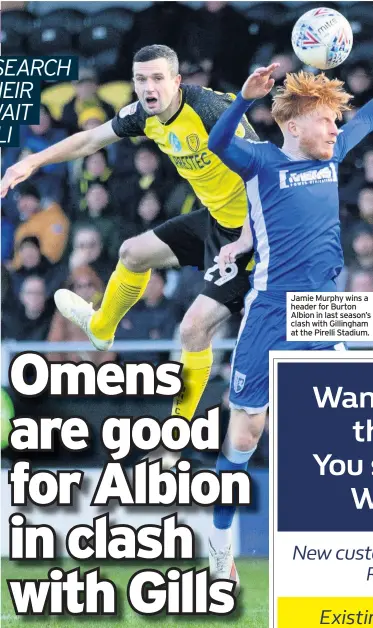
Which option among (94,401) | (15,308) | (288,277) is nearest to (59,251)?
(15,308)

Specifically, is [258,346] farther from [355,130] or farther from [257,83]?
[257,83]

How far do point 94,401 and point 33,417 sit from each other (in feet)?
1.03

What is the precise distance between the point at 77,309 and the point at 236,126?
4.00 ft

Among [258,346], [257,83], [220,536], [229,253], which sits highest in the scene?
[257,83]

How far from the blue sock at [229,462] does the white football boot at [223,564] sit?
174 mm

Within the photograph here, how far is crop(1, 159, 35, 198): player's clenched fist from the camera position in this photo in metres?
6.13

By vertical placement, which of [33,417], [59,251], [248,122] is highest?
[248,122]

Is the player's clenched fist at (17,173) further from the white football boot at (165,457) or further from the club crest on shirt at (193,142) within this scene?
the white football boot at (165,457)

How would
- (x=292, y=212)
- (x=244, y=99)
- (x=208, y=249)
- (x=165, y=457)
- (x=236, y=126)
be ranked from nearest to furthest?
(x=244, y=99) < (x=236, y=126) < (x=292, y=212) < (x=165, y=457) < (x=208, y=249)

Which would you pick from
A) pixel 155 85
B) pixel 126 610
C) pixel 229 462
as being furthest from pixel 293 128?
pixel 126 610

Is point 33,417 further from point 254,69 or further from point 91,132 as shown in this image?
point 254,69

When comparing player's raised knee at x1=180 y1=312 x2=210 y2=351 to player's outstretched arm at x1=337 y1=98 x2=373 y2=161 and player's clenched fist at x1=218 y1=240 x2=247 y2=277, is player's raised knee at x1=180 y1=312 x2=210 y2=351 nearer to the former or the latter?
player's clenched fist at x1=218 y1=240 x2=247 y2=277

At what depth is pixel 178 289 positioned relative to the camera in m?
6.20

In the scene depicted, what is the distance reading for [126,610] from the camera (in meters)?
6.07
